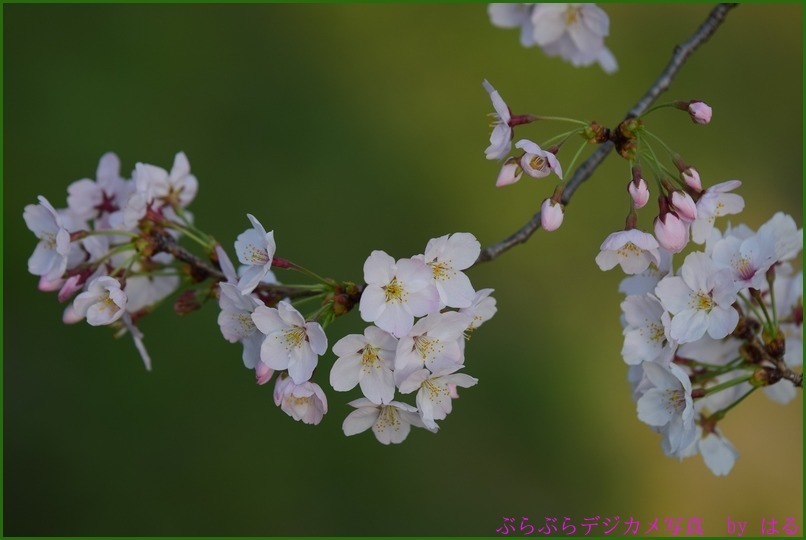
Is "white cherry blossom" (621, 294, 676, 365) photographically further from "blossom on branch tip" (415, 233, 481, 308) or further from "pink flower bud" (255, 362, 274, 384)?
"pink flower bud" (255, 362, 274, 384)

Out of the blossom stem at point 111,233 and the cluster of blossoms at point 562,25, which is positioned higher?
the cluster of blossoms at point 562,25

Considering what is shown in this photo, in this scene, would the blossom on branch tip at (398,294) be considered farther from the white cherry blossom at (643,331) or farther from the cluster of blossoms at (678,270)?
the white cherry blossom at (643,331)

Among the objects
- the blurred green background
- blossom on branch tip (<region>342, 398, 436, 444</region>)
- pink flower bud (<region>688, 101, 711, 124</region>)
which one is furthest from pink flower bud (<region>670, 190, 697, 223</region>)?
the blurred green background

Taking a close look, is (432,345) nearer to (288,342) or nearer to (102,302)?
(288,342)

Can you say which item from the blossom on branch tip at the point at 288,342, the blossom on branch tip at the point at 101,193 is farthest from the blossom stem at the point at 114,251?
the blossom on branch tip at the point at 288,342

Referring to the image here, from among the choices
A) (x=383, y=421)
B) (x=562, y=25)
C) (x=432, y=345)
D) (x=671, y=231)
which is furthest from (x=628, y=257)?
(x=562, y=25)

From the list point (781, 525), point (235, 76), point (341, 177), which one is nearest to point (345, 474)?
point (341, 177)
